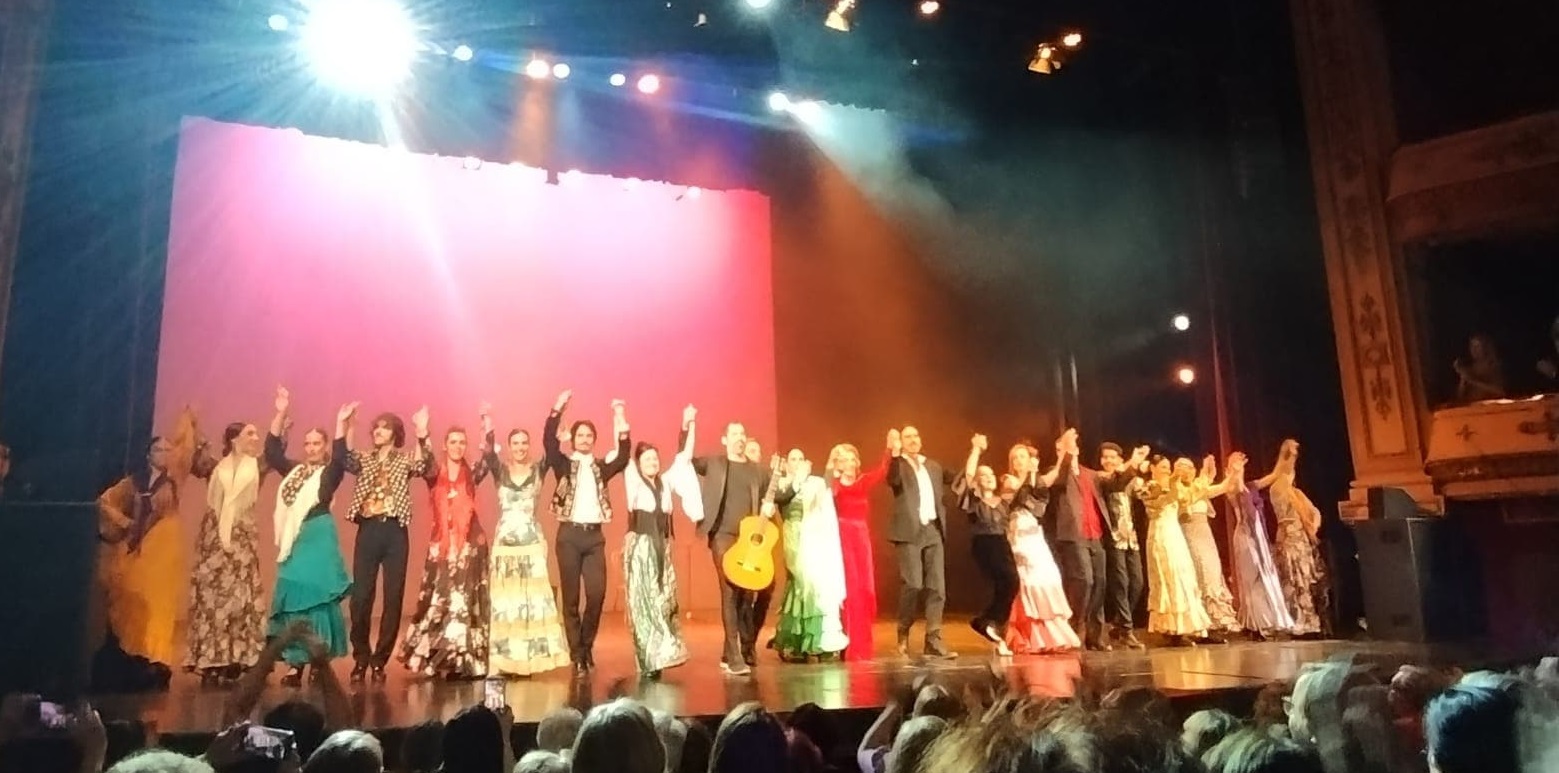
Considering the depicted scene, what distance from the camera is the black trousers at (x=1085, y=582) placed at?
22.1 ft

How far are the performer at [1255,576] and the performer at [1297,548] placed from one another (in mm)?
86

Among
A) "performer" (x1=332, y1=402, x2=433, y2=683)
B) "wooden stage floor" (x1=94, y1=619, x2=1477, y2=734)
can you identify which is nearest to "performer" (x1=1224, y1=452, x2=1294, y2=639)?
"wooden stage floor" (x1=94, y1=619, x2=1477, y2=734)

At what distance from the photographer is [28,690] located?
4.11 m

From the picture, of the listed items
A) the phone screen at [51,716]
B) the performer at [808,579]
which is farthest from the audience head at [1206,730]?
the performer at [808,579]

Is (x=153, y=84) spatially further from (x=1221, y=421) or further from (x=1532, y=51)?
(x=1532, y=51)

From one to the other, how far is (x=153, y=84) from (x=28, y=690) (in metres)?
4.17

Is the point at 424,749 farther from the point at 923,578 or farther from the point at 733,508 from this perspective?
the point at 923,578

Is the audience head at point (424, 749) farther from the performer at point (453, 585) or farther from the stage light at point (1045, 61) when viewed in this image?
the stage light at point (1045, 61)

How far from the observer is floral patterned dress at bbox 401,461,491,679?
5.36 m

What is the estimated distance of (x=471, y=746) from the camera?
6.76 ft

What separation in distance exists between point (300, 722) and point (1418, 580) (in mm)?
6897

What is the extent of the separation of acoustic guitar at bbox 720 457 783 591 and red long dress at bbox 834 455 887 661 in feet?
2.42

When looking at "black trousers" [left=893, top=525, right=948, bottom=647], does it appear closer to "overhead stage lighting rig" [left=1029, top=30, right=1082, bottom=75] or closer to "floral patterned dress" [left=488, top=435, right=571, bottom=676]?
"floral patterned dress" [left=488, top=435, right=571, bottom=676]

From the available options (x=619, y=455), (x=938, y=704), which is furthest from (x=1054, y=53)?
(x=938, y=704)
